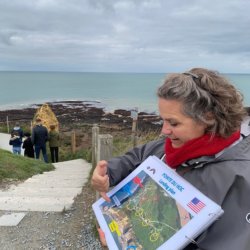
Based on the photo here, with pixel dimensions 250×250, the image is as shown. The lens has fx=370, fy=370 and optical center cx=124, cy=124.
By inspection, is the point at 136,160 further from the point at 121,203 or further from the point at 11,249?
the point at 11,249

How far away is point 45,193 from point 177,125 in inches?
190

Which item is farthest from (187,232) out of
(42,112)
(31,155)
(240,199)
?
(42,112)

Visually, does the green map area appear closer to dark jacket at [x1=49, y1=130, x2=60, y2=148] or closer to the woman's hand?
the woman's hand

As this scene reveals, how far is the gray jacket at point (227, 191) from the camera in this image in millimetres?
1221

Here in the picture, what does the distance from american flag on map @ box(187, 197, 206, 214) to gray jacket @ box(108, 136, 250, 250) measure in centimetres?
4

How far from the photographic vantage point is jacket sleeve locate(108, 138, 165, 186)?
170 centimetres

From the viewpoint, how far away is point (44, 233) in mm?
4223

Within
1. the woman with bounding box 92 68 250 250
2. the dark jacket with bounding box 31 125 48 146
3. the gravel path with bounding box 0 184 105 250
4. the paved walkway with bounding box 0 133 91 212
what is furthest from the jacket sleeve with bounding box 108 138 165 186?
the dark jacket with bounding box 31 125 48 146

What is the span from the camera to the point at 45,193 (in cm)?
591

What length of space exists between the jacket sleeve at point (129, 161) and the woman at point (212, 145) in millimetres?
187

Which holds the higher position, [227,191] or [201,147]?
[201,147]

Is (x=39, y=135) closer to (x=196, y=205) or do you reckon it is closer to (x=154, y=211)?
(x=154, y=211)

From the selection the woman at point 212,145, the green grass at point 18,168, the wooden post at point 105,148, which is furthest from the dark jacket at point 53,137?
the woman at point 212,145

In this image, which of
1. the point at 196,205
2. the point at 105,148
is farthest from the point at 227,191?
the point at 105,148
